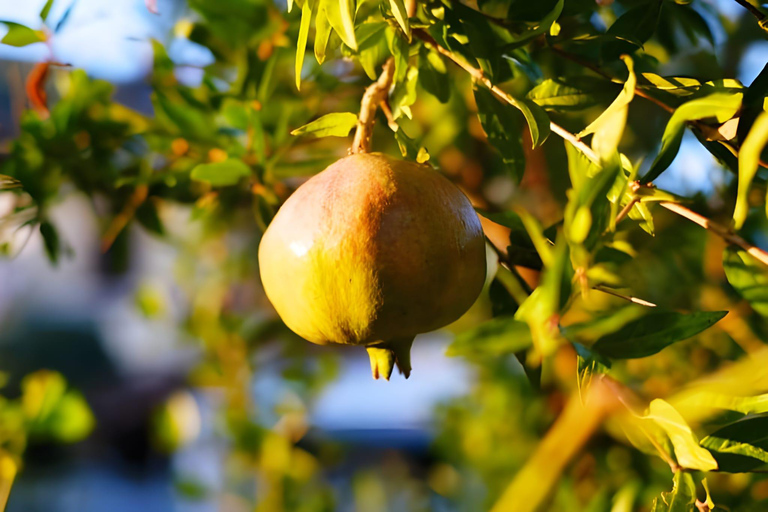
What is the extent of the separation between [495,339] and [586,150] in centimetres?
11

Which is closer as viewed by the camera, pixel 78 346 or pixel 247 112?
pixel 247 112

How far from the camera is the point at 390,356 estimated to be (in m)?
0.39

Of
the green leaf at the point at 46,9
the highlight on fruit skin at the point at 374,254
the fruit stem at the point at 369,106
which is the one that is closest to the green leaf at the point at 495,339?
the highlight on fruit skin at the point at 374,254

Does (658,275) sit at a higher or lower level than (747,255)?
lower

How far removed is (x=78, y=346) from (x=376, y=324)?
524 cm

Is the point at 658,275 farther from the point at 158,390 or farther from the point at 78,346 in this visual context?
the point at 78,346

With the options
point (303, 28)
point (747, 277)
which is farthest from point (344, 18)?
point (747, 277)

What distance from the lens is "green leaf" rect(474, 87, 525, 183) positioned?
1.36 ft

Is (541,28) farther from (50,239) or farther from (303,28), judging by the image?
(50,239)

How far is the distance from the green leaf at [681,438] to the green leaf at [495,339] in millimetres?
93

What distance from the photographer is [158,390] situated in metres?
4.88

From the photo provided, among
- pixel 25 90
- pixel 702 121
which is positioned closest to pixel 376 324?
pixel 702 121

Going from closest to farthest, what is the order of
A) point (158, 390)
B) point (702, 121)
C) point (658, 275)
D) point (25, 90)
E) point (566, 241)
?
point (566, 241)
point (702, 121)
point (25, 90)
point (658, 275)
point (158, 390)

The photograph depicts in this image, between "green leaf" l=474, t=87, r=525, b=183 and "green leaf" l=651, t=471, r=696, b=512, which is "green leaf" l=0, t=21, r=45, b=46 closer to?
"green leaf" l=474, t=87, r=525, b=183
